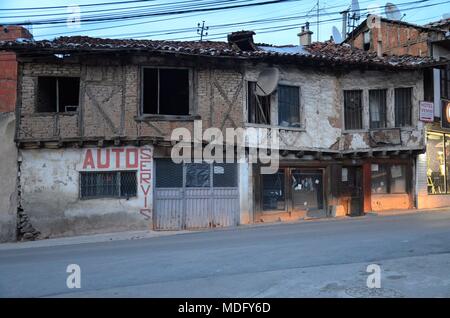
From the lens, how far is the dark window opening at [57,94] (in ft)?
55.2

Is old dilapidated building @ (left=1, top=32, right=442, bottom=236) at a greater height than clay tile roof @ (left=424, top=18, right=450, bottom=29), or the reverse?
clay tile roof @ (left=424, top=18, right=450, bottom=29)

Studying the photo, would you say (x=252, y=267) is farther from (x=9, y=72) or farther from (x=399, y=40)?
(x=399, y=40)

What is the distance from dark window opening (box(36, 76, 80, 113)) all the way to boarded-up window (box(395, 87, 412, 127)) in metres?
12.9

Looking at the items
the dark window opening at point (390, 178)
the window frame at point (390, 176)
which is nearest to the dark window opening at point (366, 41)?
the window frame at point (390, 176)

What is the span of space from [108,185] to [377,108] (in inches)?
454

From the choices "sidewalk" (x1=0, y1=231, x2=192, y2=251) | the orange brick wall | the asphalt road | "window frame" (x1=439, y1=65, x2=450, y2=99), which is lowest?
"sidewalk" (x1=0, y1=231, x2=192, y2=251)

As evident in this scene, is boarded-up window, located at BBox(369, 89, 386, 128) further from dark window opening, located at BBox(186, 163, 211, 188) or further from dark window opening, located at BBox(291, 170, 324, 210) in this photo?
dark window opening, located at BBox(186, 163, 211, 188)

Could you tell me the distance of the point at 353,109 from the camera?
64.5 feet

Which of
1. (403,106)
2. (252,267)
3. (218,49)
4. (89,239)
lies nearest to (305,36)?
(403,106)

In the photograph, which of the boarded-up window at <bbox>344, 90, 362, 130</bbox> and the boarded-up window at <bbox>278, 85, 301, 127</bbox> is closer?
the boarded-up window at <bbox>278, 85, 301, 127</bbox>

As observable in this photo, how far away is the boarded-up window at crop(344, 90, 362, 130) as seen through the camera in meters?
19.6

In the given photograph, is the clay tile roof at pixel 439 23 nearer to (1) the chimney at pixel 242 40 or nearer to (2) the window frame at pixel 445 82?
(2) the window frame at pixel 445 82

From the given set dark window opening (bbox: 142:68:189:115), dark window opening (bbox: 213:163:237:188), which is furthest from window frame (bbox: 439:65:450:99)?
dark window opening (bbox: 142:68:189:115)

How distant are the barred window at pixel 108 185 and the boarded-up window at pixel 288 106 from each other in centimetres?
615
